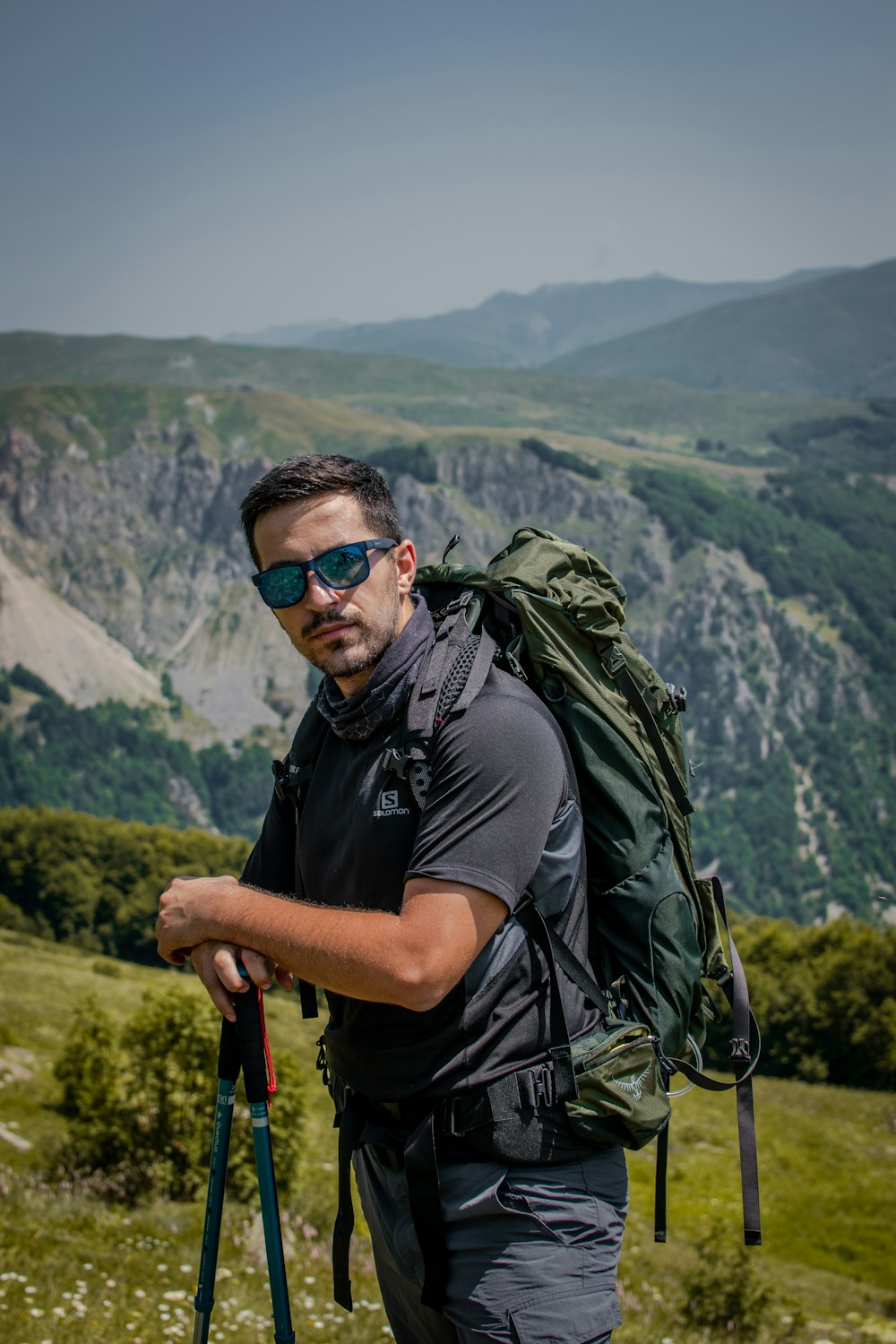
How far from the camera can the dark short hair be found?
3773 millimetres

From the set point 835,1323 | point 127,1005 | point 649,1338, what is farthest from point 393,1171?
point 127,1005

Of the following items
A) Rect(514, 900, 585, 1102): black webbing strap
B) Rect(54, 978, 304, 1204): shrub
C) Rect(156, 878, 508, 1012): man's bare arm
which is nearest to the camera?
Rect(156, 878, 508, 1012): man's bare arm

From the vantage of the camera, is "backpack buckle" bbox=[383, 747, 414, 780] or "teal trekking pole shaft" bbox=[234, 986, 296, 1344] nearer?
"backpack buckle" bbox=[383, 747, 414, 780]

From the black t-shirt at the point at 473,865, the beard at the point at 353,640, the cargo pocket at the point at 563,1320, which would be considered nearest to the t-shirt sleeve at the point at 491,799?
the black t-shirt at the point at 473,865

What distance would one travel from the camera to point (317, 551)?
3.78 metres

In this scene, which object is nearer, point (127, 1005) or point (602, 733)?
point (602, 733)

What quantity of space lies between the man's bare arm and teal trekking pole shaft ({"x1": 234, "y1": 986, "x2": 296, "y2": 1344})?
349 millimetres

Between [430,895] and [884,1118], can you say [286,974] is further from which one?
[884,1118]

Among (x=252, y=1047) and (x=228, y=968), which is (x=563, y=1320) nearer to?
(x=252, y=1047)

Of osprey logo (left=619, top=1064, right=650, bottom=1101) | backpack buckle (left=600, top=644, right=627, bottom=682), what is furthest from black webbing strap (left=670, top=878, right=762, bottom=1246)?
backpack buckle (left=600, top=644, right=627, bottom=682)

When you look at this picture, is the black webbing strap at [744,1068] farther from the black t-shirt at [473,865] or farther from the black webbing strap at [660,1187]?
the black t-shirt at [473,865]

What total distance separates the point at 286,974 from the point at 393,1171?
747 mm

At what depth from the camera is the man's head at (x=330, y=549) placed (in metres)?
3.71

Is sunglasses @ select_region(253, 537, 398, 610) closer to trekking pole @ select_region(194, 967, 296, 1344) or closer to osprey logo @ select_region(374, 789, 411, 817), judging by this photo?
osprey logo @ select_region(374, 789, 411, 817)
